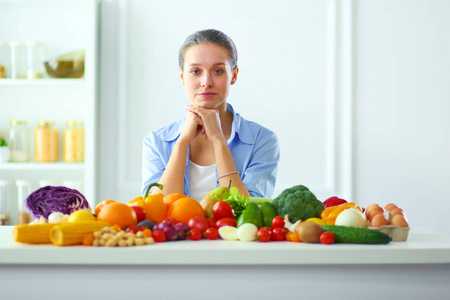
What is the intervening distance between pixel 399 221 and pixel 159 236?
21.7 inches

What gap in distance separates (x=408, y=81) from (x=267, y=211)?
2586 mm

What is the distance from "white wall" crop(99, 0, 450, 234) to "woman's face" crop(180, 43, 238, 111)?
4.79 ft

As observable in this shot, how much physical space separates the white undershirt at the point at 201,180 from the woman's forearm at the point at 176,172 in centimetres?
11

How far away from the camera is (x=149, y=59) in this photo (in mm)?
3463

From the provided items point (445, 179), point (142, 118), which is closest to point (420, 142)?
point (445, 179)

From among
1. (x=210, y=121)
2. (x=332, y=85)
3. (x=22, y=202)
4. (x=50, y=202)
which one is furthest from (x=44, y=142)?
(x=50, y=202)

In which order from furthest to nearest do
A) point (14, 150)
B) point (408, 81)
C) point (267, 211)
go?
point (408, 81) → point (14, 150) → point (267, 211)

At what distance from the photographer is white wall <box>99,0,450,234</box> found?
346 centimetres

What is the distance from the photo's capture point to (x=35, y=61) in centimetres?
332

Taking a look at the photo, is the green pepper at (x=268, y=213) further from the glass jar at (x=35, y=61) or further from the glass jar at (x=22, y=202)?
the glass jar at (x=35, y=61)

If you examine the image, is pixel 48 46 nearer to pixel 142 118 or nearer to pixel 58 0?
pixel 58 0

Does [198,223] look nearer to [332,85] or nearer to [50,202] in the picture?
[50,202]

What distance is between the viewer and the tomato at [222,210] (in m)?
1.25

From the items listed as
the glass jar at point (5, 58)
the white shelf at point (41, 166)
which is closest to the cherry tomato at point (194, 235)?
the white shelf at point (41, 166)
